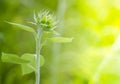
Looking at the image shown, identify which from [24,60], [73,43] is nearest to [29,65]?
[24,60]

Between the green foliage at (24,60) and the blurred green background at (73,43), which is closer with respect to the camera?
the green foliage at (24,60)

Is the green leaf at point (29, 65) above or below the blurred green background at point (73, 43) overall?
below

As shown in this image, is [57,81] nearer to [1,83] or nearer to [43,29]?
[1,83]

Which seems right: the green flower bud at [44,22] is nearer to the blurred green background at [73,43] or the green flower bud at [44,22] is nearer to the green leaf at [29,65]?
the green leaf at [29,65]

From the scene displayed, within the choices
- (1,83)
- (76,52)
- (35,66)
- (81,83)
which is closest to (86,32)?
(76,52)

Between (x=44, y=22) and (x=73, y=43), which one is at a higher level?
(x=73, y=43)

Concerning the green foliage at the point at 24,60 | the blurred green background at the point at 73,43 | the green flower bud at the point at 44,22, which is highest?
the blurred green background at the point at 73,43

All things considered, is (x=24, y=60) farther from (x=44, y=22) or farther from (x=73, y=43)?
(x=73, y=43)

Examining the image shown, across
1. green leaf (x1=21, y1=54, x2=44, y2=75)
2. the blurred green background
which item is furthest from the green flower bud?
the blurred green background

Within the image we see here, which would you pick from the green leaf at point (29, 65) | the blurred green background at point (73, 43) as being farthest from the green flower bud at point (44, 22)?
the blurred green background at point (73, 43)
